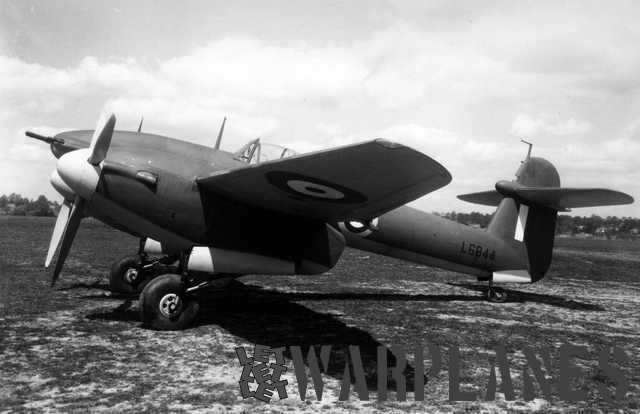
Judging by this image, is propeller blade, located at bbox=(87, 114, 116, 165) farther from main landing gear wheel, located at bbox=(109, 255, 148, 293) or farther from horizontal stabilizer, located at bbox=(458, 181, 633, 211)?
horizontal stabilizer, located at bbox=(458, 181, 633, 211)

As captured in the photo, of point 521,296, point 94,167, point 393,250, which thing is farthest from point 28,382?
point 521,296

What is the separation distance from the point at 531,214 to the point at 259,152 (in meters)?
6.07

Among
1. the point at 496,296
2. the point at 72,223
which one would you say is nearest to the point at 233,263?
the point at 72,223

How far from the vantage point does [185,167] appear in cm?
598

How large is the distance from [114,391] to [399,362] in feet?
8.88

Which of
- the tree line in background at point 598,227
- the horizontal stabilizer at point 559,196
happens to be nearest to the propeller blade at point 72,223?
the horizontal stabilizer at point 559,196

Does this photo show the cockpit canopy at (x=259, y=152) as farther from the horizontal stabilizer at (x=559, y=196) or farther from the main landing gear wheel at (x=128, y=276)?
the horizontal stabilizer at (x=559, y=196)

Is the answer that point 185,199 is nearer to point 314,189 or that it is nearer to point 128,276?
point 314,189

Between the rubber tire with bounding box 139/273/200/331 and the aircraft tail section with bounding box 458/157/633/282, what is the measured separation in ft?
21.3

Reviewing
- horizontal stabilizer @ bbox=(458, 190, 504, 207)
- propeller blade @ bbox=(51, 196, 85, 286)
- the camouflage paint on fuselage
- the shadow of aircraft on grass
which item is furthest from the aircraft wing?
horizontal stabilizer @ bbox=(458, 190, 504, 207)

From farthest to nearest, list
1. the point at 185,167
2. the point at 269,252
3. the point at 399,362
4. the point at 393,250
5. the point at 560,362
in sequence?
the point at 393,250
the point at 269,252
the point at 185,167
the point at 560,362
the point at 399,362

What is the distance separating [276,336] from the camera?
605 cm

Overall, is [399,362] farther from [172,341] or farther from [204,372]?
[172,341]

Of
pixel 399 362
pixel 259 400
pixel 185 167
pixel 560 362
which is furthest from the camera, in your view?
pixel 185 167
